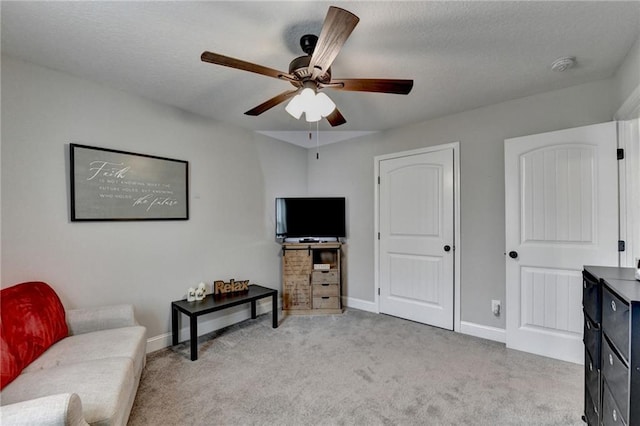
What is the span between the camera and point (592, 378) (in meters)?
1.57

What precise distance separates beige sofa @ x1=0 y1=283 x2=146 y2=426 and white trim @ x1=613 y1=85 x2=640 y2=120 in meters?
3.38

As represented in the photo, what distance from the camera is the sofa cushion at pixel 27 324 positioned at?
1541 millimetres

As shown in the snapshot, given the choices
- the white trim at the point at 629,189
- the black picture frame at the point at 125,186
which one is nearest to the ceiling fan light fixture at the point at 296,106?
the black picture frame at the point at 125,186

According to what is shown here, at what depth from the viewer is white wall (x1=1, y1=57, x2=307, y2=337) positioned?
207cm

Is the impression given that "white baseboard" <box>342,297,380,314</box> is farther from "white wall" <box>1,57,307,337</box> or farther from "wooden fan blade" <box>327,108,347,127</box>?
"wooden fan blade" <box>327,108,347,127</box>

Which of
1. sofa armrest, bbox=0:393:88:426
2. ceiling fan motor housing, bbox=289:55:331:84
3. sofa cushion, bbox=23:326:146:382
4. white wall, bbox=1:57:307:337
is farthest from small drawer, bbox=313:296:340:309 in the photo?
sofa armrest, bbox=0:393:88:426

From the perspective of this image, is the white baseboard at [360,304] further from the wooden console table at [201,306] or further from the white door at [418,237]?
the wooden console table at [201,306]

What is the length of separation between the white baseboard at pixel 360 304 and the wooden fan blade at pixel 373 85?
9.25ft

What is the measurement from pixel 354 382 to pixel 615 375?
150cm

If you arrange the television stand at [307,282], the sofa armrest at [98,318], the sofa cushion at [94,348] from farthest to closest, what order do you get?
1. the television stand at [307,282]
2. the sofa armrest at [98,318]
3. the sofa cushion at [94,348]

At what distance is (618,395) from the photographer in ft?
3.96

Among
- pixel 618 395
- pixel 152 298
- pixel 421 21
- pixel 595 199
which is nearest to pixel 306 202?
pixel 152 298

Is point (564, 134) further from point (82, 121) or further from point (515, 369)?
point (82, 121)

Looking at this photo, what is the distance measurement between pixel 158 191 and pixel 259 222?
1.33m
